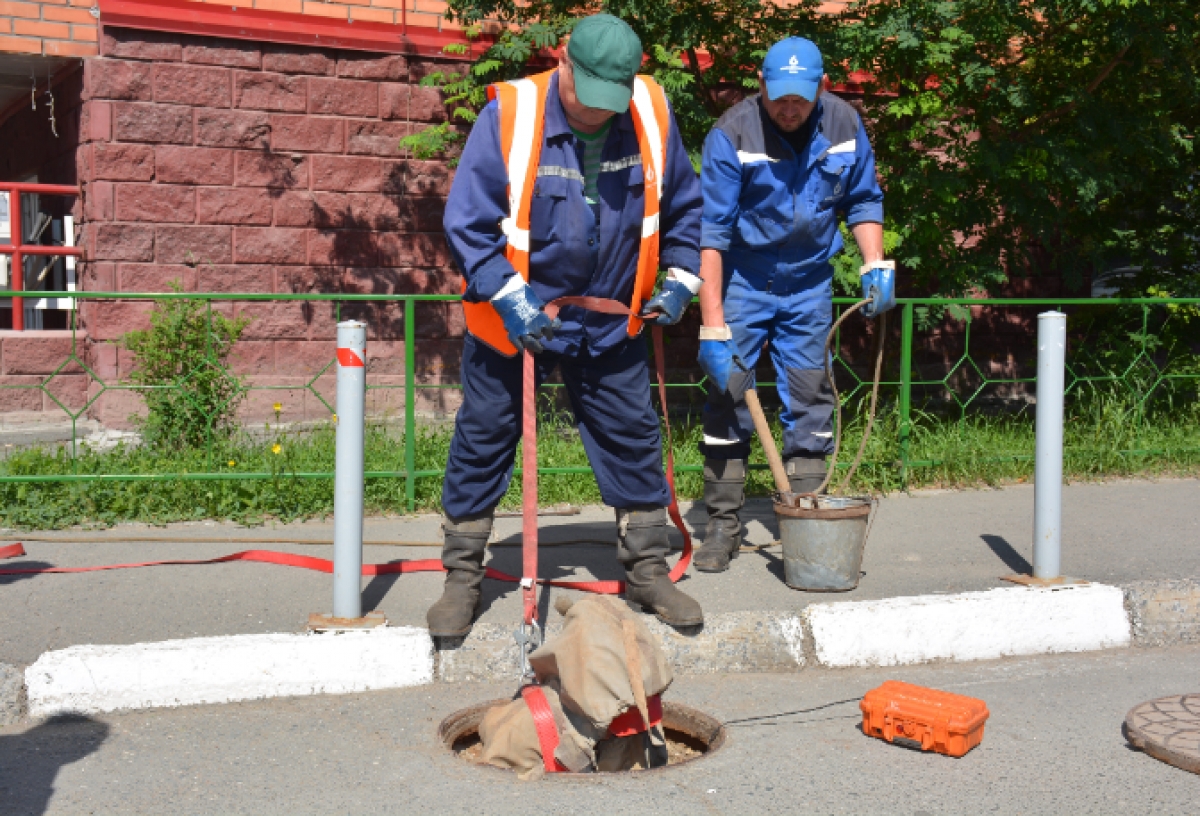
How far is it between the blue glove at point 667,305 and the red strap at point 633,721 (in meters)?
1.26

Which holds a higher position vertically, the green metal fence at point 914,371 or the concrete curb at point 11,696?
the green metal fence at point 914,371

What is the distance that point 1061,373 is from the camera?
4.58 meters

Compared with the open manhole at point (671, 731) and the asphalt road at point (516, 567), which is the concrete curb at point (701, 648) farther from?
the open manhole at point (671, 731)

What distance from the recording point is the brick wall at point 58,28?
26.5ft

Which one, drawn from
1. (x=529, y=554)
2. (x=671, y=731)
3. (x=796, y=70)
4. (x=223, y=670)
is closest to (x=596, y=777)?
(x=671, y=731)

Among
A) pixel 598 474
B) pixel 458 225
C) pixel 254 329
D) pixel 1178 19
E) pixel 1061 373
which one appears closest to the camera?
pixel 458 225

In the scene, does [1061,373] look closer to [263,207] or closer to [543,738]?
[543,738]

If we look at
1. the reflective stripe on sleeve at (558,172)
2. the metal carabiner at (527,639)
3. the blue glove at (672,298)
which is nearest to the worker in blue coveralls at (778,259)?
the blue glove at (672,298)

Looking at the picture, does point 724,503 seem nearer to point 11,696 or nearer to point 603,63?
point 603,63

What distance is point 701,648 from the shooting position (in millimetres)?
3969

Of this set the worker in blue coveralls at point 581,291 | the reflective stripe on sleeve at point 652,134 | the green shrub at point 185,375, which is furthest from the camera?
the green shrub at point 185,375

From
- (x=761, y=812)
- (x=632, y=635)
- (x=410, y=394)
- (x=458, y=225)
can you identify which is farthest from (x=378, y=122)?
(x=761, y=812)

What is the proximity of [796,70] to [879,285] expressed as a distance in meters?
0.89

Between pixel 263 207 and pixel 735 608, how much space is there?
550 cm
